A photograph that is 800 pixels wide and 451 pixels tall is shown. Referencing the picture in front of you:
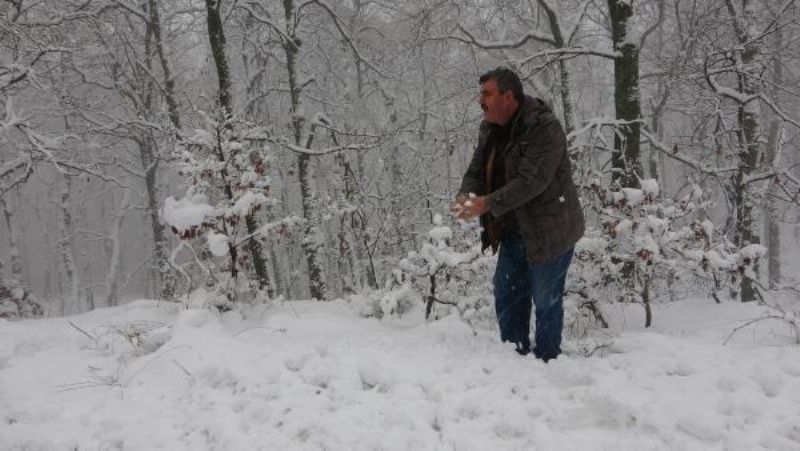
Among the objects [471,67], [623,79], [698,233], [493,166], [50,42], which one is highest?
[471,67]

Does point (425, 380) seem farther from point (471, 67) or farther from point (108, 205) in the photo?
point (108, 205)

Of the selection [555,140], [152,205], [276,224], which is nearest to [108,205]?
[152,205]

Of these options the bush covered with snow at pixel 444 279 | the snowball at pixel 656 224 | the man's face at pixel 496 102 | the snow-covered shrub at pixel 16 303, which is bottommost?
the snow-covered shrub at pixel 16 303

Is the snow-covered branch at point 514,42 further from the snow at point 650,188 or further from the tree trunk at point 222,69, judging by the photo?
the snow at point 650,188

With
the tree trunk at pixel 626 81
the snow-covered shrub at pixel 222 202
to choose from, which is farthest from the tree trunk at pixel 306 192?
the tree trunk at pixel 626 81

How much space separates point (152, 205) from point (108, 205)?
1304 inches

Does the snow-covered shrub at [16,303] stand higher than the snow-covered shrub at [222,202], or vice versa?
the snow-covered shrub at [222,202]

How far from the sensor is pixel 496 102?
3.44m

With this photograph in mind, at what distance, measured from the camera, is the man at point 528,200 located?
3.27m

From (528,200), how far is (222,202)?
2.89 metres

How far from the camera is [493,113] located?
3.49 metres

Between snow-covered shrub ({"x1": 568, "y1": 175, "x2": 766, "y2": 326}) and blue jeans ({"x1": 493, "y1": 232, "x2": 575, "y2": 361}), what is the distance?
1211 millimetres

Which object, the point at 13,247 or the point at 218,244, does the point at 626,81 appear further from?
the point at 13,247

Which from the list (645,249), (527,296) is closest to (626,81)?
(645,249)
